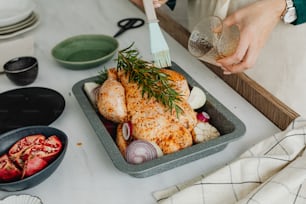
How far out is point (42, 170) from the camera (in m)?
0.64

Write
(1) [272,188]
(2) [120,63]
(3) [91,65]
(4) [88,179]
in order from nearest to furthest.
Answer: (1) [272,188] → (4) [88,179] → (2) [120,63] → (3) [91,65]

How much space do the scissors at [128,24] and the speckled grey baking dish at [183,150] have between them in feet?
1.38

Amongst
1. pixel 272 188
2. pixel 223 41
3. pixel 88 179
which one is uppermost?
pixel 223 41

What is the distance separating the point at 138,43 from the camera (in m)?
1.09

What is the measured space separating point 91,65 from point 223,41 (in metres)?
0.38

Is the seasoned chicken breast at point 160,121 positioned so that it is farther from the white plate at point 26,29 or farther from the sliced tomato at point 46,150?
the white plate at point 26,29

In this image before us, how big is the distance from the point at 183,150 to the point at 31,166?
0.24m

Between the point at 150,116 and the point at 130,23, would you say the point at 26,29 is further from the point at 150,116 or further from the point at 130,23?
the point at 150,116

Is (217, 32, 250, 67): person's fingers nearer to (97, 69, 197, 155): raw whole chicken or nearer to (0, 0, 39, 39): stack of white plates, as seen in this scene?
(97, 69, 197, 155): raw whole chicken

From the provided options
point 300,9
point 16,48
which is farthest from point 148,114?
point 16,48

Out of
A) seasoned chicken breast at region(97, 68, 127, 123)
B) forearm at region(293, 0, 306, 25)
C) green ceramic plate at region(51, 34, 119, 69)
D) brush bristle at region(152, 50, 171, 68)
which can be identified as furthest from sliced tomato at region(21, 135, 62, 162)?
forearm at region(293, 0, 306, 25)

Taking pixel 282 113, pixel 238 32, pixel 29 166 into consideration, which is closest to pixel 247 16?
pixel 238 32

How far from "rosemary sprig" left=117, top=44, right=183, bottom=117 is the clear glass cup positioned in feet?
0.26

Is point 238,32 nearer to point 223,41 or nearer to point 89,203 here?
point 223,41
